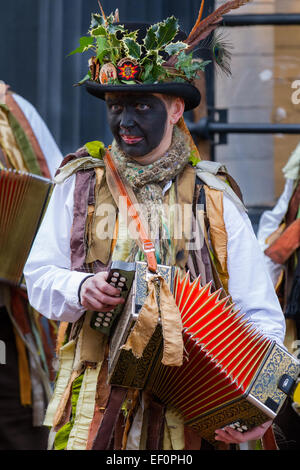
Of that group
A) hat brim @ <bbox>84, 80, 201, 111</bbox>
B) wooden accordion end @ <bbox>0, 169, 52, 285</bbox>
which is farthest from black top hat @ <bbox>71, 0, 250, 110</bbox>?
wooden accordion end @ <bbox>0, 169, 52, 285</bbox>

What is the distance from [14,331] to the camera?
461 cm

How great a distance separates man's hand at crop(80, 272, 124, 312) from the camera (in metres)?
2.95

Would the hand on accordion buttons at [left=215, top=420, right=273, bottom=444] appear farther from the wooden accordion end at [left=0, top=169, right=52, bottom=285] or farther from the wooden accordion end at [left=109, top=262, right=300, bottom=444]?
the wooden accordion end at [left=0, top=169, right=52, bottom=285]

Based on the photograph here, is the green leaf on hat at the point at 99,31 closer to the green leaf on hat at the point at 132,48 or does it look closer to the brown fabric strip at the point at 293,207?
the green leaf on hat at the point at 132,48

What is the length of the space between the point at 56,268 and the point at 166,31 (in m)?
0.96

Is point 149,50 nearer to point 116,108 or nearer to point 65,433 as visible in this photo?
point 116,108

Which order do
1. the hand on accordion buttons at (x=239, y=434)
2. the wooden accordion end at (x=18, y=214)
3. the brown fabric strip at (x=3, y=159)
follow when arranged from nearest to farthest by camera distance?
the hand on accordion buttons at (x=239, y=434) < the wooden accordion end at (x=18, y=214) < the brown fabric strip at (x=3, y=159)

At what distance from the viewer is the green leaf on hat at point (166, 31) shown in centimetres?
335

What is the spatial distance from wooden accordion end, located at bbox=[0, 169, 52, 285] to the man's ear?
1.09 metres

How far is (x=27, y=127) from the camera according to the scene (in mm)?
4730

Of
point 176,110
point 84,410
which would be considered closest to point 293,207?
point 176,110

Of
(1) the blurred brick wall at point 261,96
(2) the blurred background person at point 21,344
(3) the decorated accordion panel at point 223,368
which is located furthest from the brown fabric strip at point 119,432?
(1) the blurred brick wall at point 261,96

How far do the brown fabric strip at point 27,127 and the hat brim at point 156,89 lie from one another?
126 centimetres

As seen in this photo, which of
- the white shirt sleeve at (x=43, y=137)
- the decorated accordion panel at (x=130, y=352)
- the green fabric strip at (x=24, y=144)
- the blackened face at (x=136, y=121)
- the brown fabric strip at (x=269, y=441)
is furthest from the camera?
the white shirt sleeve at (x=43, y=137)
